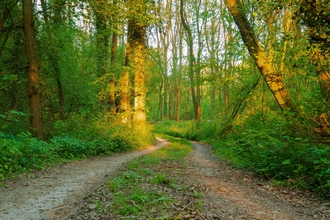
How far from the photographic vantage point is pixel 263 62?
835 cm

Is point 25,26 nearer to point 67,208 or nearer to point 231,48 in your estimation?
point 67,208

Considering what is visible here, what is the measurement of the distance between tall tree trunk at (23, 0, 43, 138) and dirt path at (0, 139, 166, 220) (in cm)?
283

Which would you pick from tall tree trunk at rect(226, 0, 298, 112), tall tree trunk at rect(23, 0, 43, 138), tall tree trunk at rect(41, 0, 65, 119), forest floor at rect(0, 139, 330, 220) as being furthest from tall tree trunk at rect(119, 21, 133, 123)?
forest floor at rect(0, 139, 330, 220)

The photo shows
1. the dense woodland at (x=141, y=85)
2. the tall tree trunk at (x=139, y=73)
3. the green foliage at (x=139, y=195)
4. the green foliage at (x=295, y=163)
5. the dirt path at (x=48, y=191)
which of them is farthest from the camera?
the tall tree trunk at (x=139, y=73)

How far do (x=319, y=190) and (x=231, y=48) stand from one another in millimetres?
9025

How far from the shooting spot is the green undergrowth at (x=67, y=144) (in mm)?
6160

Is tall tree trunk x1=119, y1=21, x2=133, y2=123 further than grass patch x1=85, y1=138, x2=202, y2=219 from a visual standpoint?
Yes

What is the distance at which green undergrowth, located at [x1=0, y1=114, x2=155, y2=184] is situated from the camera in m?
6.16

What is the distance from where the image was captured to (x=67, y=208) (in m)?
3.94

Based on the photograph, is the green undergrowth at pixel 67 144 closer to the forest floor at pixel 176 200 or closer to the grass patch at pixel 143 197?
the forest floor at pixel 176 200

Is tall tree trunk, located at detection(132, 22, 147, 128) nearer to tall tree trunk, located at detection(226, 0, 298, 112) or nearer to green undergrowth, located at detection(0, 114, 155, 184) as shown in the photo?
green undergrowth, located at detection(0, 114, 155, 184)

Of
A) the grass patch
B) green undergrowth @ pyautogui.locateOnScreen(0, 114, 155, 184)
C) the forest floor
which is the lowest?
the forest floor

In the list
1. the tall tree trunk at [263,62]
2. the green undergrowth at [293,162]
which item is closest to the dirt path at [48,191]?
the green undergrowth at [293,162]

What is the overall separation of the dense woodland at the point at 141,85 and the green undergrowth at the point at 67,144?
37mm
